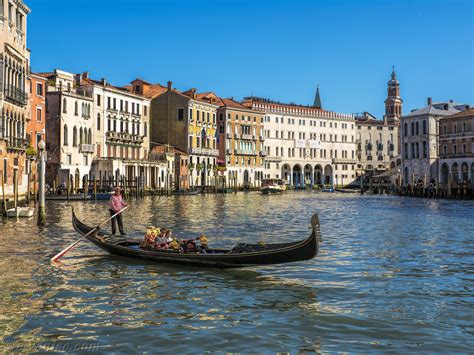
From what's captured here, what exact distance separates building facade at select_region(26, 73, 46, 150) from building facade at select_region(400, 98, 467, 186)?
40.6 metres

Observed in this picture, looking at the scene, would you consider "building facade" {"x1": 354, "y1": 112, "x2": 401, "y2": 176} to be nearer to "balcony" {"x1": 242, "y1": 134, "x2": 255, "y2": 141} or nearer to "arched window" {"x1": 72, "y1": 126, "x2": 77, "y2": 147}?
"balcony" {"x1": 242, "y1": 134, "x2": 255, "y2": 141}

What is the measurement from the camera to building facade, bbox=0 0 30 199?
2805 centimetres

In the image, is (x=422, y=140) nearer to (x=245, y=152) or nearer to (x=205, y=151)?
(x=245, y=152)

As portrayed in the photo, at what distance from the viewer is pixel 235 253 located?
1158cm

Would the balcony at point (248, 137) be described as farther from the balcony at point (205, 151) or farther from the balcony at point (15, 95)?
the balcony at point (15, 95)

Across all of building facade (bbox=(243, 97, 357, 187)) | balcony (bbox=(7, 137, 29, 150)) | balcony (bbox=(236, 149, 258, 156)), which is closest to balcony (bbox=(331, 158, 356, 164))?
building facade (bbox=(243, 97, 357, 187))

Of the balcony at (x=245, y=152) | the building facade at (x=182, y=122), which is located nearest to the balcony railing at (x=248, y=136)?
the balcony at (x=245, y=152)

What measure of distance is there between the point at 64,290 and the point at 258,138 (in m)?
71.0

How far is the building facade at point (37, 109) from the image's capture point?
41.3 metres

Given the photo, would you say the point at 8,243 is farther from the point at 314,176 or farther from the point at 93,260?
the point at 314,176

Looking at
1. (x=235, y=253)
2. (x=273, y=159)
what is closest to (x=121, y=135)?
(x=273, y=159)

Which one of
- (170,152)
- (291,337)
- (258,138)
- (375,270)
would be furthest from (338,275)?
(258,138)

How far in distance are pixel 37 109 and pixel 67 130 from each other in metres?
5.58

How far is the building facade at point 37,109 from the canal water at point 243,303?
26534mm
